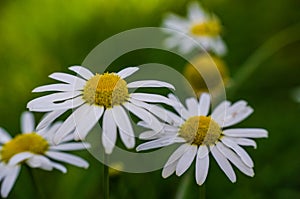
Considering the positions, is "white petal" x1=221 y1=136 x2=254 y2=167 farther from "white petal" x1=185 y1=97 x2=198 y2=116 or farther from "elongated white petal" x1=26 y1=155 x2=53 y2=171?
"elongated white petal" x1=26 y1=155 x2=53 y2=171

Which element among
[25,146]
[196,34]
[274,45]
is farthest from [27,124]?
[274,45]

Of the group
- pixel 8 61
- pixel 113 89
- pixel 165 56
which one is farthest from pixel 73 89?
pixel 8 61

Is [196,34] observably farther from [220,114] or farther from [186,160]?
[186,160]

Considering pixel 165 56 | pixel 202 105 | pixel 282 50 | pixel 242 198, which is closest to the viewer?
pixel 202 105

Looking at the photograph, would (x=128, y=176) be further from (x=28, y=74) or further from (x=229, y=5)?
(x=229, y=5)

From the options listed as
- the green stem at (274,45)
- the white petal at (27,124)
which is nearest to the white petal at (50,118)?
the white petal at (27,124)

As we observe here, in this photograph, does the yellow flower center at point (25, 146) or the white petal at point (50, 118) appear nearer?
the white petal at point (50, 118)

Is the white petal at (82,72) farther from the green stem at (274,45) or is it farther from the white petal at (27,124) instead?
the green stem at (274,45)
